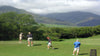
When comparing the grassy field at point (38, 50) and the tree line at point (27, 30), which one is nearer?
the grassy field at point (38, 50)

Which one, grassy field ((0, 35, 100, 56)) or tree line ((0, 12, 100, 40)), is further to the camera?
tree line ((0, 12, 100, 40))

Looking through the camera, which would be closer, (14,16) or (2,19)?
(2,19)

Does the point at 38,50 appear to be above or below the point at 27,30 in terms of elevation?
below

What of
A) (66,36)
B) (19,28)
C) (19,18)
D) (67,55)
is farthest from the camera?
(66,36)

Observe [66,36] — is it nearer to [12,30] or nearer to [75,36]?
[75,36]

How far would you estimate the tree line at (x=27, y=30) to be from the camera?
6166 cm

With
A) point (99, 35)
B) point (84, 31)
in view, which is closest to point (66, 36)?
point (84, 31)

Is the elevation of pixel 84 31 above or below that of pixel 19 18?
below

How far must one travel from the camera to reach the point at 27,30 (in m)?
67.5

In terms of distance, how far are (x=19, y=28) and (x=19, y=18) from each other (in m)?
6.79

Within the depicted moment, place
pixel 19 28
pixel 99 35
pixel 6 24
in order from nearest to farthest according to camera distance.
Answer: pixel 6 24
pixel 19 28
pixel 99 35

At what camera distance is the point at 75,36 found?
7956 centimetres

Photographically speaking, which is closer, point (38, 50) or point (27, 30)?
point (38, 50)

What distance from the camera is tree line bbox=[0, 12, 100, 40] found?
61.7m
